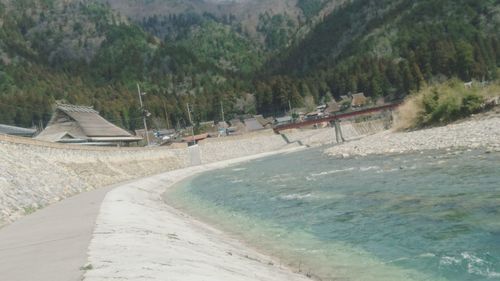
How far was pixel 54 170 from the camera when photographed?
3903 cm

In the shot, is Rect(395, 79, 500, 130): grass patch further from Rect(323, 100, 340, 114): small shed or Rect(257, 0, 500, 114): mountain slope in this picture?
Rect(323, 100, 340, 114): small shed

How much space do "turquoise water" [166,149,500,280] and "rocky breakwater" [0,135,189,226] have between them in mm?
8762

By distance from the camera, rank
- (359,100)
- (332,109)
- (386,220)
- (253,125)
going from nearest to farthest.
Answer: (386,220), (253,125), (332,109), (359,100)

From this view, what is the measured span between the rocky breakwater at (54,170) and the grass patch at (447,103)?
3387cm

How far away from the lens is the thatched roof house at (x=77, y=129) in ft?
235

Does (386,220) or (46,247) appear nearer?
(46,247)

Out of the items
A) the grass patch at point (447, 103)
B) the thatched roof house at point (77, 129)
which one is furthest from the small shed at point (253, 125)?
the grass patch at point (447, 103)

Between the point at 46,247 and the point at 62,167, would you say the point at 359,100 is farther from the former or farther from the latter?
the point at 46,247

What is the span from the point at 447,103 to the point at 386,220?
1436 inches

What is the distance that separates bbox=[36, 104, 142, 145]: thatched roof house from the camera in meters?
71.6

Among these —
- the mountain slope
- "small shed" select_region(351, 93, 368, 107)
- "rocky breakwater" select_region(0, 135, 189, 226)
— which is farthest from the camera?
"small shed" select_region(351, 93, 368, 107)

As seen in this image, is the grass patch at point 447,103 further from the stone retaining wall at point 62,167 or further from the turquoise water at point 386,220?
the stone retaining wall at point 62,167

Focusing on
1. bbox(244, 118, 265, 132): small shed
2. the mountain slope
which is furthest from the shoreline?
the mountain slope

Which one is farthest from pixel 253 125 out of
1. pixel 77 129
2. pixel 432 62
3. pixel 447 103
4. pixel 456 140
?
pixel 456 140
